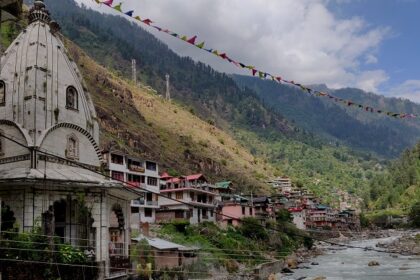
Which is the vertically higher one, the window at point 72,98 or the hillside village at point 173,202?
the window at point 72,98

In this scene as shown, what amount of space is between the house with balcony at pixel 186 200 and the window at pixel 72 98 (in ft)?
106

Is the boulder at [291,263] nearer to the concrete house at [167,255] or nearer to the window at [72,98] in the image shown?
the concrete house at [167,255]

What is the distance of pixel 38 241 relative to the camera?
22.0 meters

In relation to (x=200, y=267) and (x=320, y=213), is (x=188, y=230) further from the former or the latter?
(x=320, y=213)

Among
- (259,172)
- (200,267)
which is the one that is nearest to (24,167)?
(200,267)

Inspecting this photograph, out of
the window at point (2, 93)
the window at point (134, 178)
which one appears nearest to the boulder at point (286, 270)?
the window at point (134, 178)

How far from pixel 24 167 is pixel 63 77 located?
5.31 meters

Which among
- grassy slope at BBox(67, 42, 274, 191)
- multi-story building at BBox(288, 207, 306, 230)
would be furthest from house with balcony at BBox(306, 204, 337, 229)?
grassy slope at BBox(67, 42, 274, 191)

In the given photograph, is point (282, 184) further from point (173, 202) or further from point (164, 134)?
point (173, 202)

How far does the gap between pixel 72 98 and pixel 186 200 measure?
37319 millimetres

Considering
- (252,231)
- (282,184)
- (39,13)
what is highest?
(282,184)

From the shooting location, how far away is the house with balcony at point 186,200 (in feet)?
200

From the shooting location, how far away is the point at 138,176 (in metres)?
59.4

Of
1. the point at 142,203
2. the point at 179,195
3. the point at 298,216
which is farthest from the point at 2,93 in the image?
the point at 298,216
